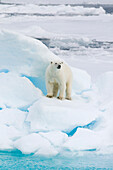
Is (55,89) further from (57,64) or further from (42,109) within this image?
(42,109)

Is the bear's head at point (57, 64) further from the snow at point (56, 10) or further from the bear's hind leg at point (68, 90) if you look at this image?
the snow at point (56, 10)

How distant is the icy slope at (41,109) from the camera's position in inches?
117

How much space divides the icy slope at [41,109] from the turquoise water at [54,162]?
75 millimetres

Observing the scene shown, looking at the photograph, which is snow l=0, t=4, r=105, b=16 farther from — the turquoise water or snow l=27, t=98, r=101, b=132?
the turquoise water

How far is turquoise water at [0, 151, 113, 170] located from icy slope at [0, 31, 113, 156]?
3.0 inches

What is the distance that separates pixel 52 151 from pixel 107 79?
5.87 ft

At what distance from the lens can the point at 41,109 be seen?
10.5ft

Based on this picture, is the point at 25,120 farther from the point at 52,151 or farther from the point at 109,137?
the point at 109,137

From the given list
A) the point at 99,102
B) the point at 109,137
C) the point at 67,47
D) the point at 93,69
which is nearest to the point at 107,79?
the point at 99,102

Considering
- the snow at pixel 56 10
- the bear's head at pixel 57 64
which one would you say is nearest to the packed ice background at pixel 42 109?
the bear's head at pixel 57 64

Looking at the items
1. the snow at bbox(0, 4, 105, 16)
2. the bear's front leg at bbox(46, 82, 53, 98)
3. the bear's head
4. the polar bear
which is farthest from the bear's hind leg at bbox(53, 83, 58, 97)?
the snow at bbox(0, 4, 105, 16)

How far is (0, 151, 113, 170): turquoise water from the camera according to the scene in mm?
2664

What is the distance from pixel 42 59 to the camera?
3830mm

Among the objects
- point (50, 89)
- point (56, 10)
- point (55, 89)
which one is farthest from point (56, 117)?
point (56, 10)
